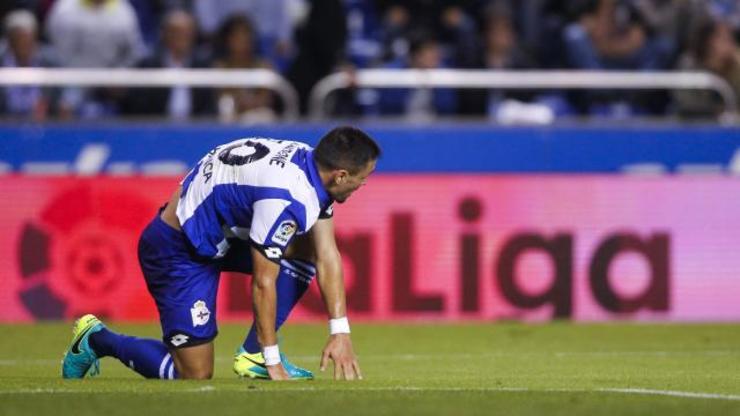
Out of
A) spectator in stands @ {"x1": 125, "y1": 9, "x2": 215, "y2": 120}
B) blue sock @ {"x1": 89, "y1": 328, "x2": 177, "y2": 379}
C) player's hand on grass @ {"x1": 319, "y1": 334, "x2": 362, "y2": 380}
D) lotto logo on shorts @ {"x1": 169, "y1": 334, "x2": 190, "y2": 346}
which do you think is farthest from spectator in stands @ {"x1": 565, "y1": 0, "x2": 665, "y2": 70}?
player's hand on grass @ {"x1": 319, "y1": 334, "x2": 362, "y2": 380}

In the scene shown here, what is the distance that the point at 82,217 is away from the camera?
646 inches

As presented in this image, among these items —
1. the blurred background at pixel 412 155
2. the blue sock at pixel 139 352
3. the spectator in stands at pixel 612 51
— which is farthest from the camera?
the spectator in stands at pixel 612 51

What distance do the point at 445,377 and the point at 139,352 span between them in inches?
78.3

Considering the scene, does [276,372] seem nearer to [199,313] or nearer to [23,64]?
[199,313]

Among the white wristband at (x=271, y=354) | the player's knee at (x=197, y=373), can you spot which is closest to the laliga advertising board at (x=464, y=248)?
the player's knee at (x=197, y=373)

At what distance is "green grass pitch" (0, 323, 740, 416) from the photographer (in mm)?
8508

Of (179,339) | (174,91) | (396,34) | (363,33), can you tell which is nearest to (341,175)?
(179,339)

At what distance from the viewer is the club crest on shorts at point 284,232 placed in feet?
30.6

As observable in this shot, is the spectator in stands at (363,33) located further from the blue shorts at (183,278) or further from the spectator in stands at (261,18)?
the blue shorts at (183,278)

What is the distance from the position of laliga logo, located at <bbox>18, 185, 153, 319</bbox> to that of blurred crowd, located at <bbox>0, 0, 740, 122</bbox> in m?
1.22

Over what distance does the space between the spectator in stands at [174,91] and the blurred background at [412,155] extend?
20mm

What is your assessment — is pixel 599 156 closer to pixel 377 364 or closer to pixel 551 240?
pixel 551 240

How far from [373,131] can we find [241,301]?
2.23 metres

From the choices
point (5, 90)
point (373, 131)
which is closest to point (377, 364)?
point (373, 131)
